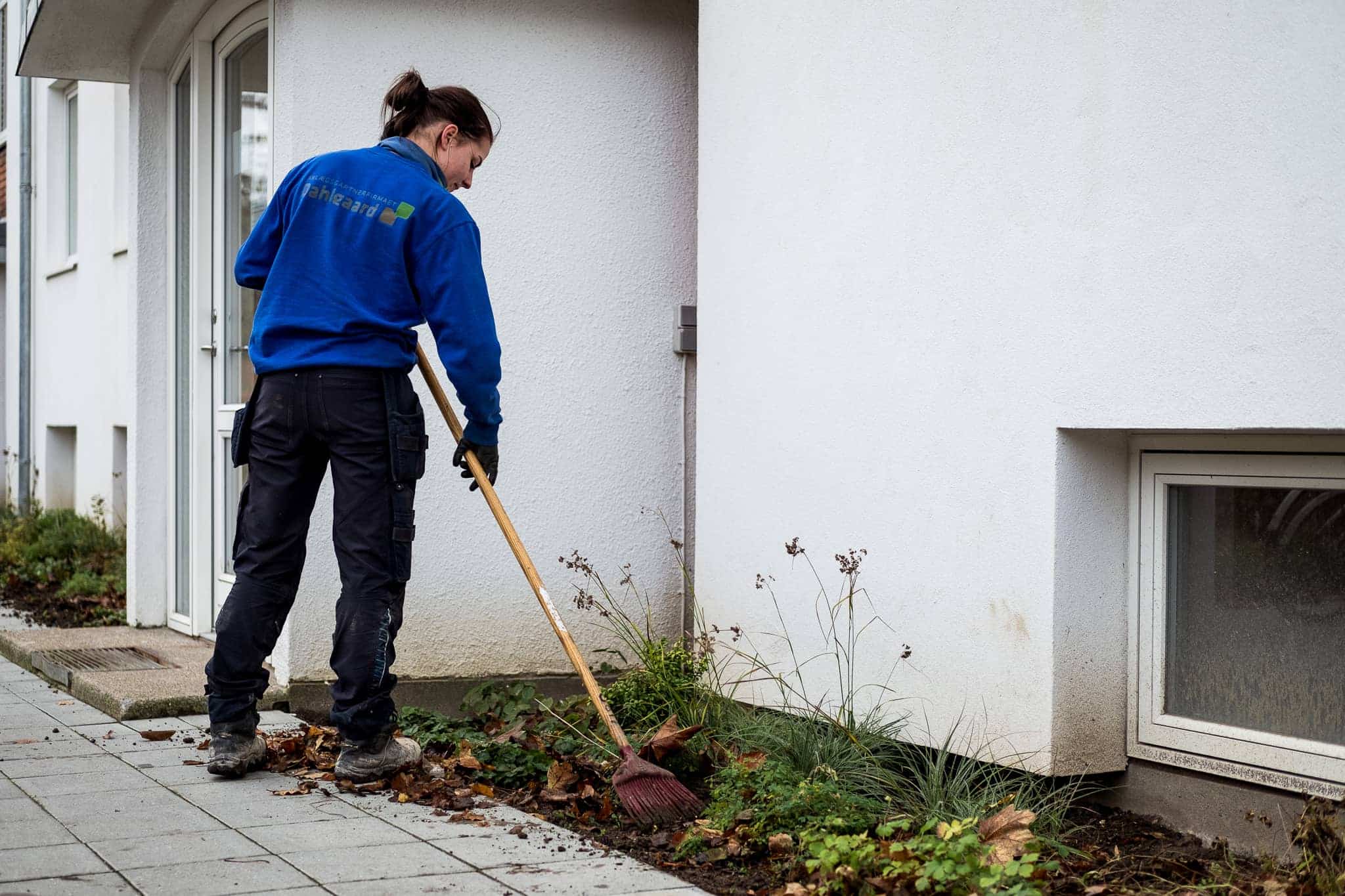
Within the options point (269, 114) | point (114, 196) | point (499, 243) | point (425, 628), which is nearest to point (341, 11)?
point (269, 114)

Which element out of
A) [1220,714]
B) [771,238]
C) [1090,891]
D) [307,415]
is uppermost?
[771,238]

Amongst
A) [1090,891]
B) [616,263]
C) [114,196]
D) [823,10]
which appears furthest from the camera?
[114,196]

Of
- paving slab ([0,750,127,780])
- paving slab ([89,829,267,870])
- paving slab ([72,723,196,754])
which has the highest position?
paving slab ([89,829,267,870])

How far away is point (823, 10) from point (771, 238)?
29.8 inches

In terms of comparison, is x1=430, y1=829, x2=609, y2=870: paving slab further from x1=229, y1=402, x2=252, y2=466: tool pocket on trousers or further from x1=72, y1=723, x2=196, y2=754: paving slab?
x1=72, y1=723, x2=196, y2=754: paving slab

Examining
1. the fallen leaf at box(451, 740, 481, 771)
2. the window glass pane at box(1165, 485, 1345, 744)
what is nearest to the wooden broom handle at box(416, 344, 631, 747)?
the fallen leaf at box(451, 740, 481, 771)

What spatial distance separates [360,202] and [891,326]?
1601 mm

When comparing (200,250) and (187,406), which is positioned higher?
(200,250)

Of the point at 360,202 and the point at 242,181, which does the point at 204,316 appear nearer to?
the point at 242,181

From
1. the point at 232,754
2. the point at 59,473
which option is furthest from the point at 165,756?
the point at 59,473

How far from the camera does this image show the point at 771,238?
191 inches

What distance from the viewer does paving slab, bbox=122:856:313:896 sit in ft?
9.79

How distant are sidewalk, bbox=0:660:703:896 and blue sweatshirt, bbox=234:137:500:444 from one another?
3.93 feet

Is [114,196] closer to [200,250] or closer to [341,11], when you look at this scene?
[200,250]
